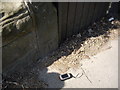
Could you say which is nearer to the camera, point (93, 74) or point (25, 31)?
point (25, 31)

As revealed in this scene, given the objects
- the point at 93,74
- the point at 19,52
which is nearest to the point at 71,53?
the point at 93,74

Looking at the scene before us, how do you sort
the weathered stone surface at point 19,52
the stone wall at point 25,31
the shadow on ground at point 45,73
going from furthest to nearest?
the shadow on ground at point 45,73 < the weathered stone surface at point 19,52 < the stone wall at point 25,31

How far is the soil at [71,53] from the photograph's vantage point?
289cm

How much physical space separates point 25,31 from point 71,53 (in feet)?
3.52

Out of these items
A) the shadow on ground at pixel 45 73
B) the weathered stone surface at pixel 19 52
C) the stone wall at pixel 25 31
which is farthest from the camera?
the shadow on ground at pixel 45 73

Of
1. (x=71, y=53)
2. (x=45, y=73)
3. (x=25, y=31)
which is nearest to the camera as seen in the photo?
(x=25, y=31)

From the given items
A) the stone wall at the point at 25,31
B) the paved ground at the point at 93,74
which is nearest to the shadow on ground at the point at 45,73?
the paved ground at the point at 93,74

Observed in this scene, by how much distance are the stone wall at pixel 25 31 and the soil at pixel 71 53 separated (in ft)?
0.49

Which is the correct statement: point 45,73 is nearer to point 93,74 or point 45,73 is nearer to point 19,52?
point 19,52

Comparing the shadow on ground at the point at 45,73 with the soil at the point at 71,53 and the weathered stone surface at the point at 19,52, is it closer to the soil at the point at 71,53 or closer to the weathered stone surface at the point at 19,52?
the soil at the point at 71,53

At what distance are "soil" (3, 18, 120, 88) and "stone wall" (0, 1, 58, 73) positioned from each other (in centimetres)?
15

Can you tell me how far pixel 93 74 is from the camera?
3088 millimetres

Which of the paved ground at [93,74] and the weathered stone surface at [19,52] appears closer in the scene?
the weathered stone surface at [19,52]

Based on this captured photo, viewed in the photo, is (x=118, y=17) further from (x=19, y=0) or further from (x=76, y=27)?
(x=19, y=0)
